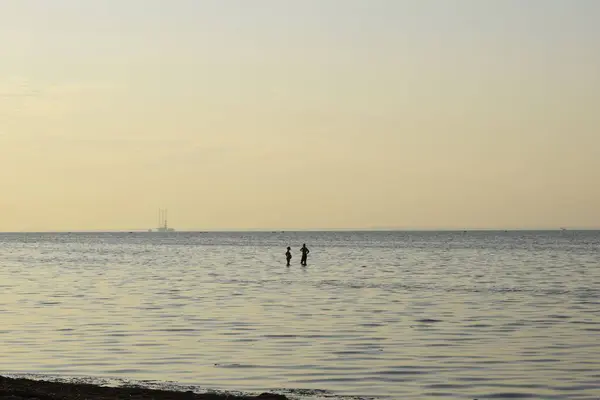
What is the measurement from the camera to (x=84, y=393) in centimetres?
1753

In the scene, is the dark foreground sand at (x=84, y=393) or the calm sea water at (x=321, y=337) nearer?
the dark foreground sand at (x=84, y=393)

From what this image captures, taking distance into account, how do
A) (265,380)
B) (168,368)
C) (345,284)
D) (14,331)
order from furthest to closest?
1. (345,284)
2. (14,331)
3. (168,368)
4. (265,380)

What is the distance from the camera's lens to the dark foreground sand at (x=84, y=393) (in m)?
16.7

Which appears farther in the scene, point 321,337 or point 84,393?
point 321,337

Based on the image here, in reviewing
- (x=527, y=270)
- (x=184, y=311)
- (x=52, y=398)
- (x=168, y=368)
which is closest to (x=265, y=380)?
(x=168, y=368)

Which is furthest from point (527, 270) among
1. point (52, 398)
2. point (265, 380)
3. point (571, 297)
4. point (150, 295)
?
point (52, 398)

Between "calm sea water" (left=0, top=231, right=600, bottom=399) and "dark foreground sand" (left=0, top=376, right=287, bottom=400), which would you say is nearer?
"dark foreground sand" (left=0, top=376, right=287, bottom=400)

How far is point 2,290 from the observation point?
49.8 meters

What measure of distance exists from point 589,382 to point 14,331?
1793cm

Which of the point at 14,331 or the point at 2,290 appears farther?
the point at 2,290

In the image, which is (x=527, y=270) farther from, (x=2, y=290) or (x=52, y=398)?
(x=52, y=398)

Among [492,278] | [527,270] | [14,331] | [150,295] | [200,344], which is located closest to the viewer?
[200,344]

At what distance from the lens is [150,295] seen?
46.8 m

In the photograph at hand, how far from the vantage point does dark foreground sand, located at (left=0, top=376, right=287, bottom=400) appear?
1673 cm
